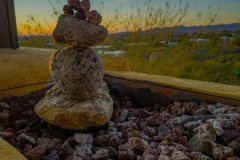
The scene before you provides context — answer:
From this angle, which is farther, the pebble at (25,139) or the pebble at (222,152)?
the pebble at (25,139)

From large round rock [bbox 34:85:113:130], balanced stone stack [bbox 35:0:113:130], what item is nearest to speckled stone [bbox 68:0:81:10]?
balanced stone stack [bbox 35:0:113:130]

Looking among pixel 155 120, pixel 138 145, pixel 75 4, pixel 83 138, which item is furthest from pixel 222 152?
pixel 75 4

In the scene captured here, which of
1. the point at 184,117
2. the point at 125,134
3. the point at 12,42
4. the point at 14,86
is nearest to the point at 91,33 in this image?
the point at 125,134

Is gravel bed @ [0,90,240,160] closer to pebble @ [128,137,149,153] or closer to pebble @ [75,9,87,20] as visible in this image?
pebble @ [128,137,149,153]

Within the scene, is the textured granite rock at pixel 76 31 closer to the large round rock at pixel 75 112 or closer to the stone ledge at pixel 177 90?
the large round rock at pixel 75 112

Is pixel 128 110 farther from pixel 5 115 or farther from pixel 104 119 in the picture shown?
pixel 5 115

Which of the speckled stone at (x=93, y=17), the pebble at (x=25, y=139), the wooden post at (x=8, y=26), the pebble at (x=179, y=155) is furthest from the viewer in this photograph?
Result: the wooden post at (x=8, y=26)

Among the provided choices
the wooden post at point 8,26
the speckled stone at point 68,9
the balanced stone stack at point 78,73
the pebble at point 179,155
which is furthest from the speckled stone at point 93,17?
the wooden post at point 8,26
